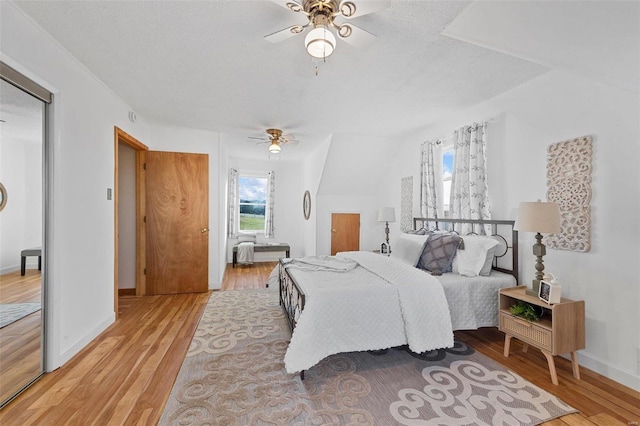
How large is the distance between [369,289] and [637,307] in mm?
1934

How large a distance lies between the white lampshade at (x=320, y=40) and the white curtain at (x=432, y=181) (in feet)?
9.26

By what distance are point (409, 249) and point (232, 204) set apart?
15.5 ft

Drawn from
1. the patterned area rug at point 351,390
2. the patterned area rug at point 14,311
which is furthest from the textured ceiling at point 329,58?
the patterned area rug at point 351,390

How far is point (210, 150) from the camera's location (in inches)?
176

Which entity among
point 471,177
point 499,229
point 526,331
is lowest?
point 526,331

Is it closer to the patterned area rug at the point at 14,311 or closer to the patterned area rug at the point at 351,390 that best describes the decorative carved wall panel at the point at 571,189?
the patterned area rug at the point at 351,390

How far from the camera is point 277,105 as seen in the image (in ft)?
11.2

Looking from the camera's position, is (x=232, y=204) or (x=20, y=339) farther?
(x=232, y=204)

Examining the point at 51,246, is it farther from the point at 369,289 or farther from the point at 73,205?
the point at 369,289

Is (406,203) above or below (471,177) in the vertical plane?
below

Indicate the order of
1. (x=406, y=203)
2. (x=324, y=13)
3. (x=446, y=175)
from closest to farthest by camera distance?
(x=324, y=13) → (x=446, y=175) → (x=406, y=203)

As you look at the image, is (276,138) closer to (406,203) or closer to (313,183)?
(313,183)

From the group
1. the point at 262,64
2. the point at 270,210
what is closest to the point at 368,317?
the point at 262,64

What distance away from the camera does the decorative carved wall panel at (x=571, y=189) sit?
7.47 feet
